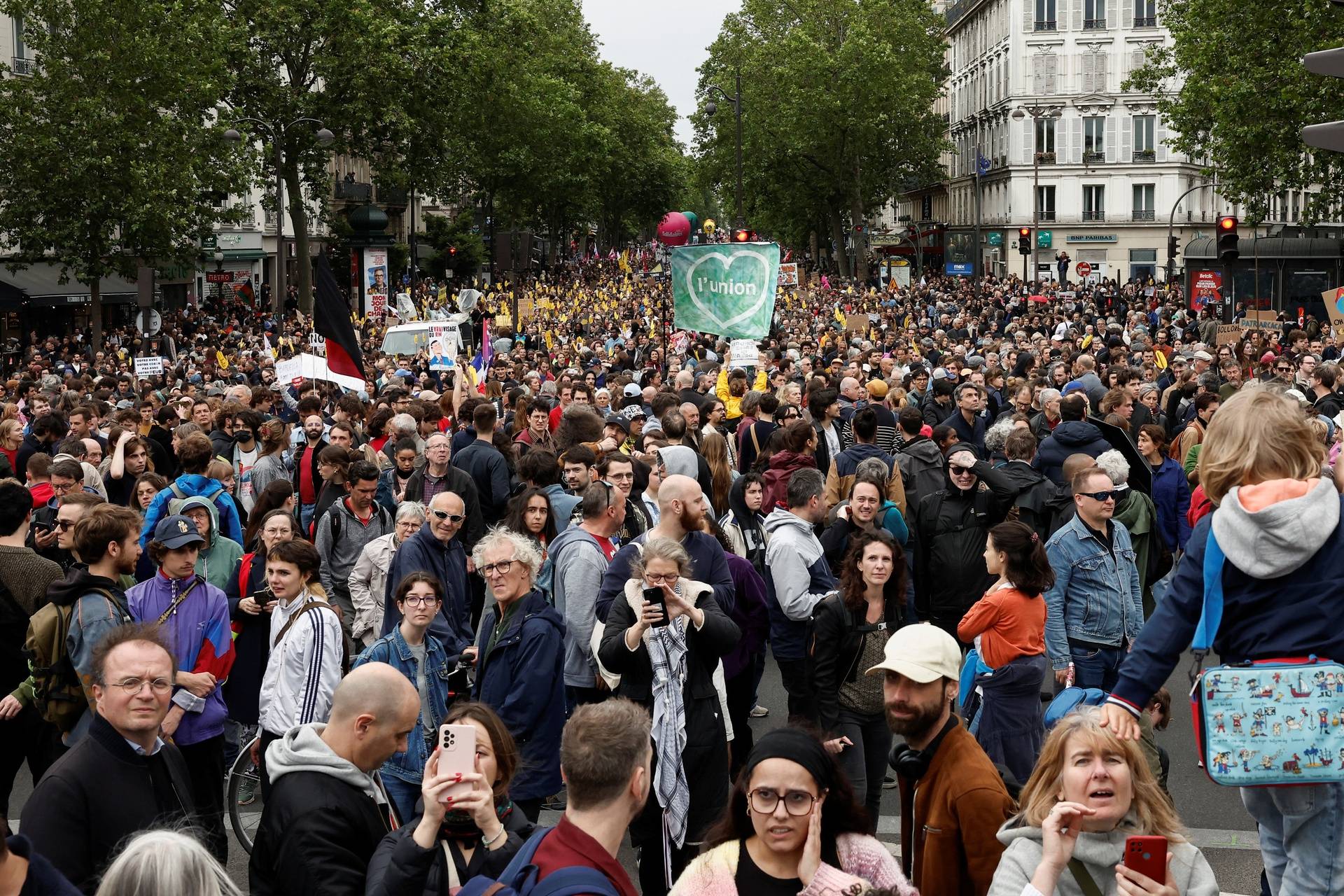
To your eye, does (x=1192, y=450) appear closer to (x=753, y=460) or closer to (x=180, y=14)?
(x=753, y=460)

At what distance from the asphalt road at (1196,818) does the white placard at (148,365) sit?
481 inches

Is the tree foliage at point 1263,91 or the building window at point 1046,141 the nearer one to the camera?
the tree foliage at point 1263,91

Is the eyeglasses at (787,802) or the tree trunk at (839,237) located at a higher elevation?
the tree trunk at (839,237)

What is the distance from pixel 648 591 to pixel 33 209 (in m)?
30.7

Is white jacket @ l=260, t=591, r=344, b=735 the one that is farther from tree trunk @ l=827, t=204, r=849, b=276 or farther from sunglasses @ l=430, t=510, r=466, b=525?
tree trunk @ l=827, t=204, r=849, b=276

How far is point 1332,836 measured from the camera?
160 inches

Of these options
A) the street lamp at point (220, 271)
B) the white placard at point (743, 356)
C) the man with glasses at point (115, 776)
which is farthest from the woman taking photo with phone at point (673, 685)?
the street lamp at point (220, 271)

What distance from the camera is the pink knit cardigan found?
3.62m

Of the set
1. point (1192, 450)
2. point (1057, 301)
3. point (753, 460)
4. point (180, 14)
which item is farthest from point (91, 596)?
point (1057, 301)

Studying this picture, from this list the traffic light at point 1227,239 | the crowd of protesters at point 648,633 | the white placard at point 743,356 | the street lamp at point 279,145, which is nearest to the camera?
the crowd of protesters at point 648,633

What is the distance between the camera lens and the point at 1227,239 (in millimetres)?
21672

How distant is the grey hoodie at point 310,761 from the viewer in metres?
4.05

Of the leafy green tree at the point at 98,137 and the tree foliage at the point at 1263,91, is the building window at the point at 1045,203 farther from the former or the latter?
the leafy green tree at the point at 98,137

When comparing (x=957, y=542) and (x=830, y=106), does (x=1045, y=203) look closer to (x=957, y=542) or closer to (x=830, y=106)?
(x=830, y=106)
